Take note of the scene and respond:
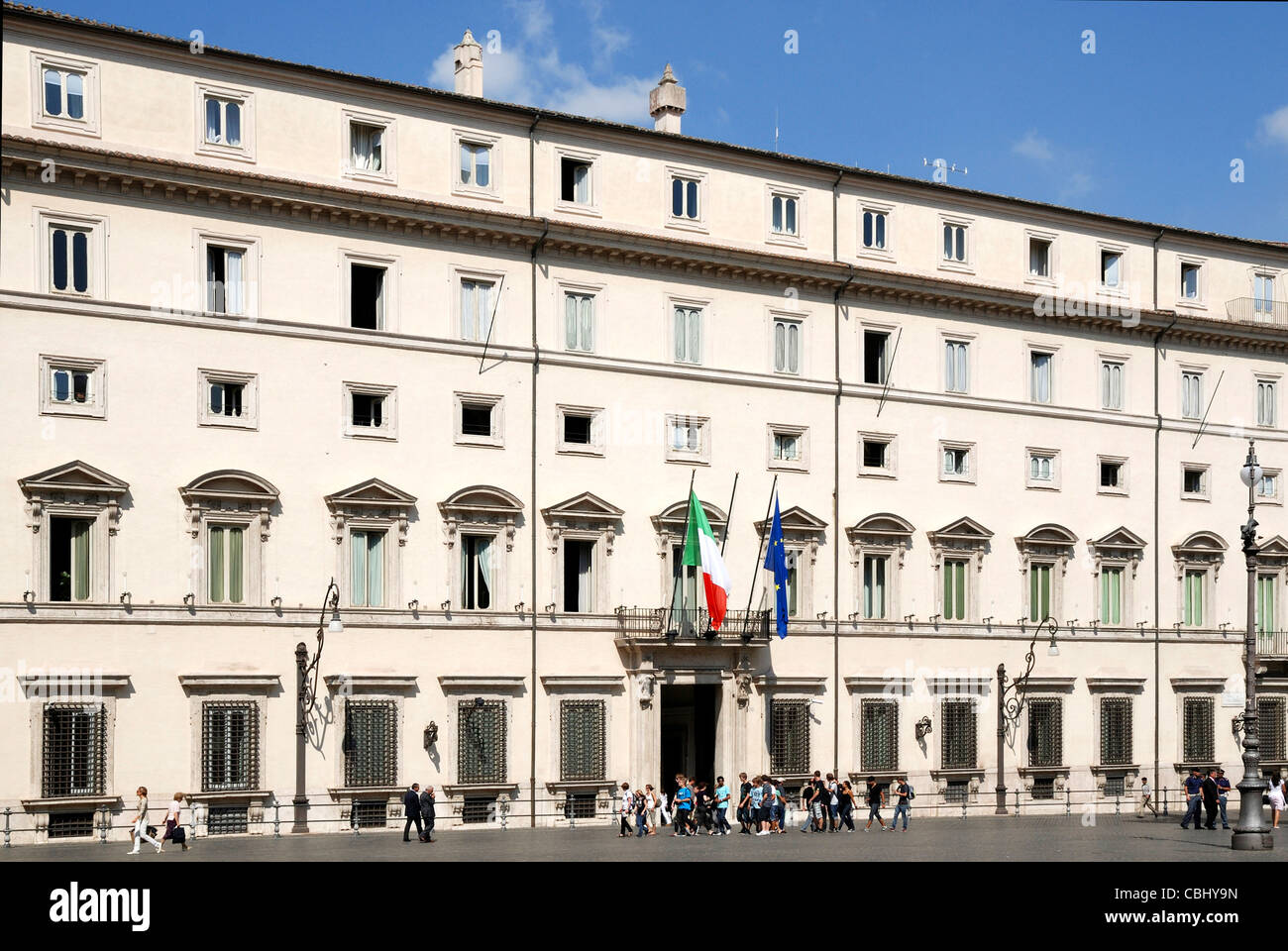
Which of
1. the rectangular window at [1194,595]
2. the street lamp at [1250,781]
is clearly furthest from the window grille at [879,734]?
the street lamp at [1250,781]

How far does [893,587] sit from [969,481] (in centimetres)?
419

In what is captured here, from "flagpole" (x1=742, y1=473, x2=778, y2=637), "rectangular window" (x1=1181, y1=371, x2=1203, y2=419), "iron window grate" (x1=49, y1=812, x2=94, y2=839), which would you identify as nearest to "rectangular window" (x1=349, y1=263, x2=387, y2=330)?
"flagpole" (x1=742, y1=473, x2=778, y2=637)

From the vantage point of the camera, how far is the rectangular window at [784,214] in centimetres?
4816

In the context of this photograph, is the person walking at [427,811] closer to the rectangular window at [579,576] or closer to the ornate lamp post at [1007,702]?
the rectangular window at [579,576]

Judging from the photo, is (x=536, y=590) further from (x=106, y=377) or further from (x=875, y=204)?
(x=875, y=204)

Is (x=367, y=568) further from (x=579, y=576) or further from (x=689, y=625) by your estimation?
(x=689, y=625)

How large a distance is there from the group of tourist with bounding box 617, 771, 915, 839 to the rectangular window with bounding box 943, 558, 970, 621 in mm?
7180

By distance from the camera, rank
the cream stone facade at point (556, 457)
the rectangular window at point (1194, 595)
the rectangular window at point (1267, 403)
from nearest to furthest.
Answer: the cream stone facade at point (556, 457)
the rectangular window at point (1194, 595)
the rectangular window at point (1267, 403)

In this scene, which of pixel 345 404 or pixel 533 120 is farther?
pixel 533 120

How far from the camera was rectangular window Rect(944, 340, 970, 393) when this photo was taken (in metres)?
50.9

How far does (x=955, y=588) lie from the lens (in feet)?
165

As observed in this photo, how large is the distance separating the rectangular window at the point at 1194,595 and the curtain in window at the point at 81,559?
33.1 meters
